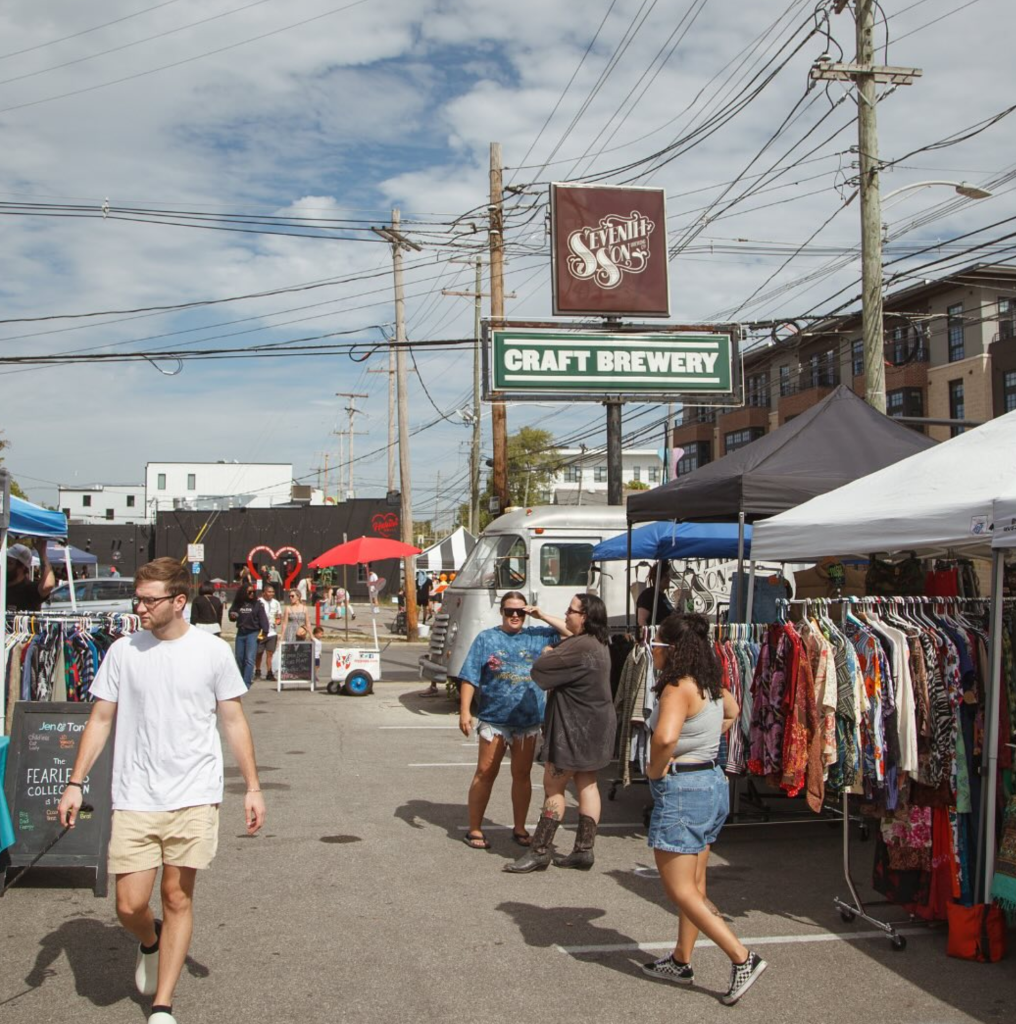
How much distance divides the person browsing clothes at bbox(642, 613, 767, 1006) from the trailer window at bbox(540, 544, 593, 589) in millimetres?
10016

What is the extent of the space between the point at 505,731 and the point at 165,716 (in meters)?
3.59

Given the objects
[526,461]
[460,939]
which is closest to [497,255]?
[460,939]

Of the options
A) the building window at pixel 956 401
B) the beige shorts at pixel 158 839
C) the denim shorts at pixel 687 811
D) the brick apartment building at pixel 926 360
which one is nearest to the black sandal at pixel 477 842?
the denim shorts at pixel 687 811

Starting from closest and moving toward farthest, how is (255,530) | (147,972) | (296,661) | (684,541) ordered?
1. (147,972)
2. (684,541)
3. (296,661)
4. (255,530)

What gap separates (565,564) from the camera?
49.9 ft

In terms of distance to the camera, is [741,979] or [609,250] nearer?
[741,979]

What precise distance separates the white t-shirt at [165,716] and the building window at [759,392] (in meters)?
47.5

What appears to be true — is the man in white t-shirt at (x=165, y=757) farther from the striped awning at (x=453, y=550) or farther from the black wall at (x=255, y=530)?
the black wall at (x=255, y=530)

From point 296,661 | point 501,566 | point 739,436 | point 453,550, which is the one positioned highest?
point 739,436

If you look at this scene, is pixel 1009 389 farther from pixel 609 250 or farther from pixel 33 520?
pixel 33 520

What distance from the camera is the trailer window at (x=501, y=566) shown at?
1512cm

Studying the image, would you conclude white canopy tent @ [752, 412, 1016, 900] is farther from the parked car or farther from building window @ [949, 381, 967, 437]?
building window @ [949, 381, 967, 437]

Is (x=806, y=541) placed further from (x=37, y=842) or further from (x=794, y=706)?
(x=37, y=842)

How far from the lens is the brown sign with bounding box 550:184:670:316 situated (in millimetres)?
18656
